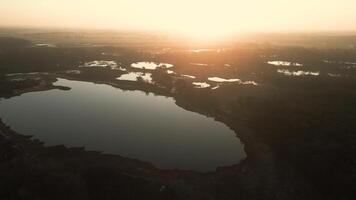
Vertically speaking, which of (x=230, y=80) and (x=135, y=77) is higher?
(x=230, y=80)

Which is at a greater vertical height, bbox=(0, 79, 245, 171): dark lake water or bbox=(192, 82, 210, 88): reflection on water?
bbox=(0, 79, 245, 171): dark lake water

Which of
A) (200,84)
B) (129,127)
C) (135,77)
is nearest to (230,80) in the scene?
(200,84)

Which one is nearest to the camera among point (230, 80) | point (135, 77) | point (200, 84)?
point (200, 84)

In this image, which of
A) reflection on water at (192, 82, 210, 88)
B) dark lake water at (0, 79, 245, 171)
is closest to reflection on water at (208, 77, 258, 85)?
reflection on water at (192, 82, 210, 88)

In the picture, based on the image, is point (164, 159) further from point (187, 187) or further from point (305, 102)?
point (305, 102)

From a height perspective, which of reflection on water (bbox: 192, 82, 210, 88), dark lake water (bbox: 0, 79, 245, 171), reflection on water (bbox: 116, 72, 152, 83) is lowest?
reflection on water (bbox: 116, 72, 152, 83)

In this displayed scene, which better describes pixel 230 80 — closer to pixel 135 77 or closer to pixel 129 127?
pixel 135 77

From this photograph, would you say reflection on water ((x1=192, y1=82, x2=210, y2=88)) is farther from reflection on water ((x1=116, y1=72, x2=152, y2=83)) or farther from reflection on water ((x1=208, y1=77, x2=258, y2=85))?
reflection on water ((x1=116, y1=72, x2=152, y2=83))

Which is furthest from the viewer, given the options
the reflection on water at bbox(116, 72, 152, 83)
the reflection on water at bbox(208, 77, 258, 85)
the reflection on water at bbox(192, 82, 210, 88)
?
the reflection on water at bbox(116, 72, 152, 83)

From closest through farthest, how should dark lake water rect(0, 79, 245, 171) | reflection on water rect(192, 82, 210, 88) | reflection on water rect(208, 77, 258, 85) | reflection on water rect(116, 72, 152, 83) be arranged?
dark lake water rect(0, 79, 245, 171)
reflection on water rect(192, 82, 210, 88)
reflection on water rect(208, 77, 258, 85)
reflection on water rect(116, 72, 152, 83)
